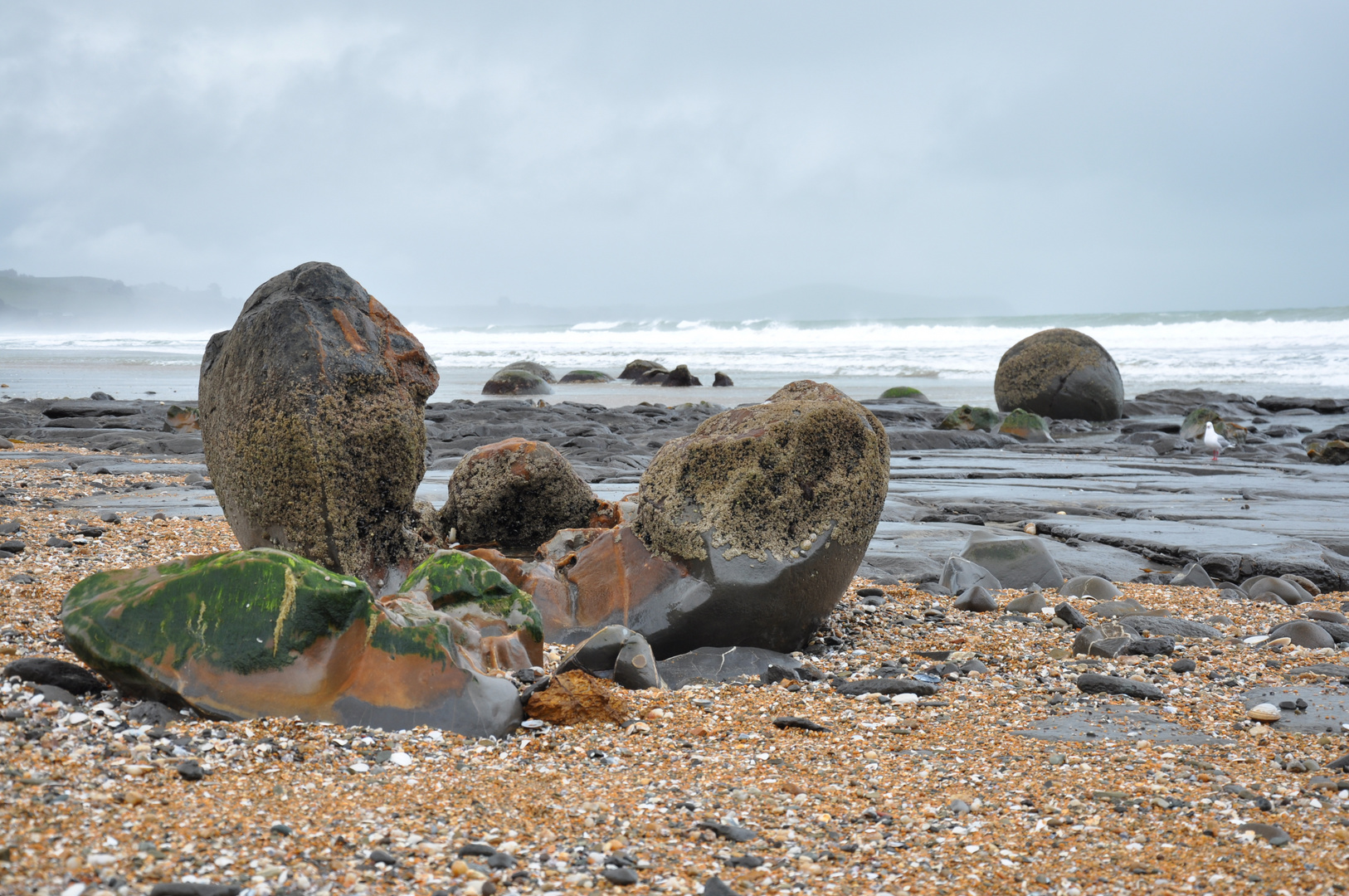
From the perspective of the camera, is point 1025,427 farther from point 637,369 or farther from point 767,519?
point 637,369

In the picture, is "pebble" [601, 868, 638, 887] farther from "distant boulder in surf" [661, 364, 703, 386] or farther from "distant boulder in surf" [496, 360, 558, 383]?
"distant boulder in surf" [661, 364, 703, 386]

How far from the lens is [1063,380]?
13.5m

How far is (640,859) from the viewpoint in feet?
6.36

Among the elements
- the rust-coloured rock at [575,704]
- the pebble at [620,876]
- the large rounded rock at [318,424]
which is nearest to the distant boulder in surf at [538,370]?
the large rounded rock at [318,424]

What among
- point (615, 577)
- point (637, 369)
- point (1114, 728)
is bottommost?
point (1114, 728)

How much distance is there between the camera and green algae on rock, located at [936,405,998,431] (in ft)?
39.4

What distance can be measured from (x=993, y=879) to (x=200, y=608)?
190 centimetres

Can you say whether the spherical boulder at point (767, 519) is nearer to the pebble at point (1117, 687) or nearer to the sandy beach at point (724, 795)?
the sandy beach at point (724, 795)

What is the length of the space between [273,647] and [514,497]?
2.30m

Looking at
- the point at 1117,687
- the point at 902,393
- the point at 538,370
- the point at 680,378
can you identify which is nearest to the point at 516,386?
the point at 538,370

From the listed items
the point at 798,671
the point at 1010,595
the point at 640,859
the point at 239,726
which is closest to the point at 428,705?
the point at 239,726

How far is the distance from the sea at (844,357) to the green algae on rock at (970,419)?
388 centimetres

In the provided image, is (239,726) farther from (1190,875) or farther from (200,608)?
(1190,875)

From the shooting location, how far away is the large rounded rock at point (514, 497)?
15.6ft
